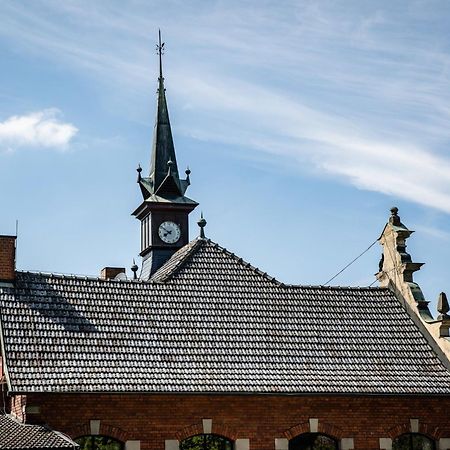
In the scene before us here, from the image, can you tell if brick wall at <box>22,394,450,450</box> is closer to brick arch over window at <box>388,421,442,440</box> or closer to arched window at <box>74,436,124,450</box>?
brick arch over window at <box>388,421,442,440</box>

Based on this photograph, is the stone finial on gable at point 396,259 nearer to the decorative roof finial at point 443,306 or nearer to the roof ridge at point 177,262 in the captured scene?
the decorative roof finial at point 443,306

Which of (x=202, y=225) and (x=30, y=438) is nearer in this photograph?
(x=30, y=438)

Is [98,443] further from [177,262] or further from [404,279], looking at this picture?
[404,279]

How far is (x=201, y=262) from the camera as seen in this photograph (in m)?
31.6

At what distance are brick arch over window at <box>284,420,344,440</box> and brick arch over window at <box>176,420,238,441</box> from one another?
154 centimetres

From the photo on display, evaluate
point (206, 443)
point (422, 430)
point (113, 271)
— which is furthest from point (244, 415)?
point (113, 271)

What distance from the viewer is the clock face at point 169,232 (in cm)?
5253

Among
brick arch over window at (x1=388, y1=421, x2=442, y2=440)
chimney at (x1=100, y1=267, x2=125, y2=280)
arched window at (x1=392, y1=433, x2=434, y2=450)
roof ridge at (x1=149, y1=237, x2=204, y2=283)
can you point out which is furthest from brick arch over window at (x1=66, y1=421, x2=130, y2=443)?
chimney at (x1=100, y1=267, x2=125, y2=280)

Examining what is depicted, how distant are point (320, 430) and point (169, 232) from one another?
1042 inches

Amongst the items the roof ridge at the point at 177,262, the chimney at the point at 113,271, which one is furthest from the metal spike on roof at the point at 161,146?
the roof ridge at the point at 177,262

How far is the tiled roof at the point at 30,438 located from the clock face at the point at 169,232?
92.1 feet

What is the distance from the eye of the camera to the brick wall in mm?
25875

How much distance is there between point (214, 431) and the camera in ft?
88.3

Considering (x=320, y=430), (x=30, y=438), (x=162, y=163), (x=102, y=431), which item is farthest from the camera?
(x=162, y=163)
